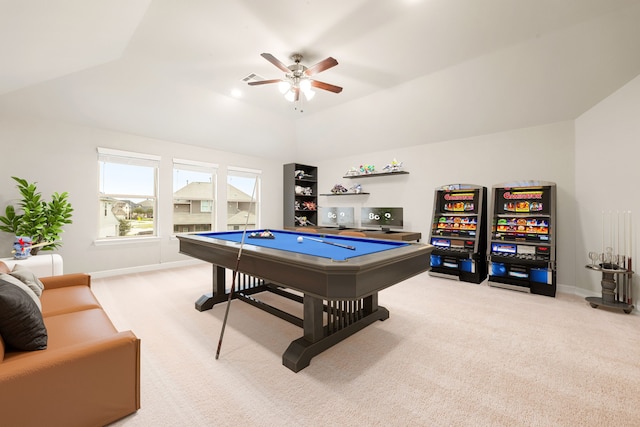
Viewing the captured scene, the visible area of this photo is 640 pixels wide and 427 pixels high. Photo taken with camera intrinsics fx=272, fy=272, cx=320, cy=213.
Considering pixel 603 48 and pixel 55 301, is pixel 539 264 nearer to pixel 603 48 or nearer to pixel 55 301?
pixel 603 48

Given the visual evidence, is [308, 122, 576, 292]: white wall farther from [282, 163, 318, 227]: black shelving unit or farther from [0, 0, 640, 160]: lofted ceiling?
[282, 163, 318, 227]: black shelving unit

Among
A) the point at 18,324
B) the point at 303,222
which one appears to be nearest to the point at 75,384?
the point at 18,324

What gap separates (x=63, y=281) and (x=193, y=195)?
3.26 meters

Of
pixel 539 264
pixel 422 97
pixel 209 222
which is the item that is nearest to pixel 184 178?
pixel 209 222

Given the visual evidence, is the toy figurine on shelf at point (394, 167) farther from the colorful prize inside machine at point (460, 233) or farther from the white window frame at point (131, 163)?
the white window frame at point (131, 163)

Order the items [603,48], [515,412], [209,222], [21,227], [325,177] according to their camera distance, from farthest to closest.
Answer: [325,177] → [209,222] → [21,227] → [603,48] → [515,412]

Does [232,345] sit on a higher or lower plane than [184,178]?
lower

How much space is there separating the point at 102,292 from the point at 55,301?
181cm

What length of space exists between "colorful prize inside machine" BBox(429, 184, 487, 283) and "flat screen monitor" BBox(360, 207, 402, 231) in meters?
0.90

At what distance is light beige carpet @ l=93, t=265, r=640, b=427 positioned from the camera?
5.21ft

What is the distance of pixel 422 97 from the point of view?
442 cm

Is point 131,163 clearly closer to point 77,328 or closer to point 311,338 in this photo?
point 77,328

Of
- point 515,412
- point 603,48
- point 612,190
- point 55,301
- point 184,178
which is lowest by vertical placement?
point 515,412

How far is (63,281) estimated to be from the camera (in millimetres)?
2627
